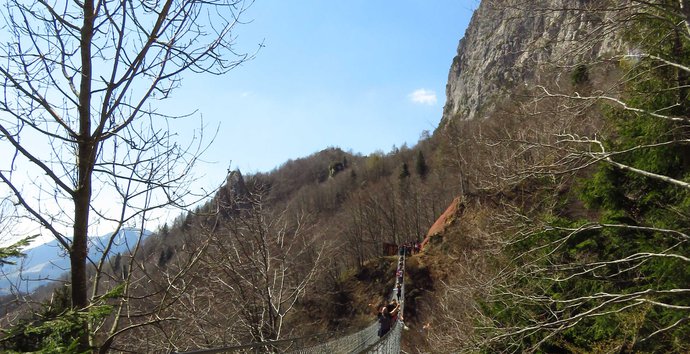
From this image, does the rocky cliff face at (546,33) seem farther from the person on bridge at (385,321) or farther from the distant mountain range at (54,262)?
the person on bridge at (385,321)

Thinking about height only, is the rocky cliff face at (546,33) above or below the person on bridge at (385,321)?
above

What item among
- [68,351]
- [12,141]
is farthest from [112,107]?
[68,351]

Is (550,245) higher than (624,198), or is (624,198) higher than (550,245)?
(624,198)

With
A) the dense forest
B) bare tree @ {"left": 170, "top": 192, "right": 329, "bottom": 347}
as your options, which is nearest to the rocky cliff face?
the dense forest

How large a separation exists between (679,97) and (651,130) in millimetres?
480

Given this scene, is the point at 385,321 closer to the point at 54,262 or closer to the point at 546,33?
the point at 546,33

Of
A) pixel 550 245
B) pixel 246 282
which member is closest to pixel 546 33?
pixel 550 245

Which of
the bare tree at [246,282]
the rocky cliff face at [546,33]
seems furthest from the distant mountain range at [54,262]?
the bare tree at [246,282]

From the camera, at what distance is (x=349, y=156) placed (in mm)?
114938

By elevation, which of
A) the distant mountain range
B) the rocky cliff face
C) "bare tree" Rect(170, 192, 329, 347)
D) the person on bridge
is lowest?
the person on bridge

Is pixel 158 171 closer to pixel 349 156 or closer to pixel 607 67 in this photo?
pixel 607 67

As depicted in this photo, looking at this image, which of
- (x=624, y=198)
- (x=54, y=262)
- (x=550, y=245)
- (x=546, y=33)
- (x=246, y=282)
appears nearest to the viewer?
(x=54, y=262)

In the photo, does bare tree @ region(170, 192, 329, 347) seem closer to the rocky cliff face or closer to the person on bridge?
the person on bridge

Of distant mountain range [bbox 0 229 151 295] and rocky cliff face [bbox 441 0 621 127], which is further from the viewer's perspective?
rocky cliff face [bbox 441 0 621 127]
